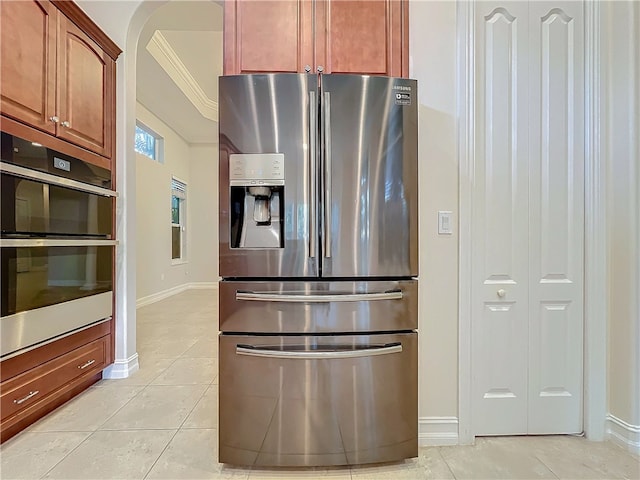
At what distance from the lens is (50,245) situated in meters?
1.88

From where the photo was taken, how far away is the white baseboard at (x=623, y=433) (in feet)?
5.37

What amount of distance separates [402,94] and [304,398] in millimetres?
1409

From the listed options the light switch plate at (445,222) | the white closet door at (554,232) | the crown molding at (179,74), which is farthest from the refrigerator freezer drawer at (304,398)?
the crown molding at (179,74)

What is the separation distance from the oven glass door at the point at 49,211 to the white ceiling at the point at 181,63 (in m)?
1.84

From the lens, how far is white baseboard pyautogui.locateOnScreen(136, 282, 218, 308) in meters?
5.42

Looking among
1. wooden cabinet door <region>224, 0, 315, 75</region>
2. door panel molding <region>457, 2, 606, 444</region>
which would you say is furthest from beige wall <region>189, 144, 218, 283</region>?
door panel molding <region>457, 2, 606, 444</region>

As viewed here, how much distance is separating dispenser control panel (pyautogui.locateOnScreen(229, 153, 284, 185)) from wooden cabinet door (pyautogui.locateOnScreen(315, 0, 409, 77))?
58cm

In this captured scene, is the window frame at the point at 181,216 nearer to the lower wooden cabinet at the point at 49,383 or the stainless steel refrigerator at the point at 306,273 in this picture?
the lower wooden cabinet at the point at 49,383

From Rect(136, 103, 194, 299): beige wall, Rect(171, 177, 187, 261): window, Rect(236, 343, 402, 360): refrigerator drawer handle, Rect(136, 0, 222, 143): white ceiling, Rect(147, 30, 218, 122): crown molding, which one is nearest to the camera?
Rect(236, 343, 402, 360): refrigerator drawer handle

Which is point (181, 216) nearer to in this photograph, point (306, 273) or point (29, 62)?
point (29, 62)

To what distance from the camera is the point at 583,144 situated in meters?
1.77

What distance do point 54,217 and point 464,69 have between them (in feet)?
7.97

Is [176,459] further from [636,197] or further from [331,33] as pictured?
[636,197]

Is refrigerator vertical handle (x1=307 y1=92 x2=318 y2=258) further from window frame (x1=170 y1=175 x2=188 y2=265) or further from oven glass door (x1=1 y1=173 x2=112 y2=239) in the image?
window frame (x1=170 y1=175 x2=188 y2=265)
